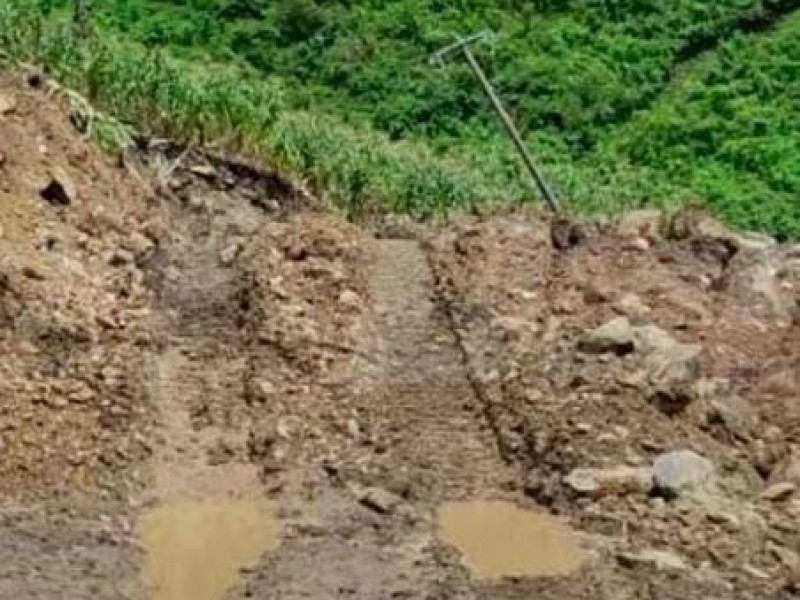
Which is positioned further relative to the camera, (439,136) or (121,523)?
(439,136)

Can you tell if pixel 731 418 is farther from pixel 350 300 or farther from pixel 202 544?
pixel 202 544

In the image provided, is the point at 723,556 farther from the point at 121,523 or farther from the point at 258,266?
the point at 258,266

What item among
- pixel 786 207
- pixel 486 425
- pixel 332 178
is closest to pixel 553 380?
pixel 486 425

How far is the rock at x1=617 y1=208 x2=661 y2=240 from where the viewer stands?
11.4 metres

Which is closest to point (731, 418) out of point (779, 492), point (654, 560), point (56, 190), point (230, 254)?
point (779, 492)

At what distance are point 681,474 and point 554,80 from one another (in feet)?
43.5

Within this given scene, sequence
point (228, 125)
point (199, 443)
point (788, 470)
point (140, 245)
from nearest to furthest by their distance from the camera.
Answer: point (788, 470) → point (199, 443) → point (140, 245) → point (228, 125)

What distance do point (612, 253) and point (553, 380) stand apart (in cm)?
156

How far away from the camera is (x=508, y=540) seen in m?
8.95

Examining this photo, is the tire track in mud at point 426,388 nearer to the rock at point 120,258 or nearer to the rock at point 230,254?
the rock at point 230,254

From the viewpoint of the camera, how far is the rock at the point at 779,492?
8922mm

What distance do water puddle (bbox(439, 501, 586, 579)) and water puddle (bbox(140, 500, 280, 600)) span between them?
78cm

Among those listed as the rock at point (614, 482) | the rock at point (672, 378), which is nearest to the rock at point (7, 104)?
the rock at point (672, 378)

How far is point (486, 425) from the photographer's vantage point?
31.6ft
